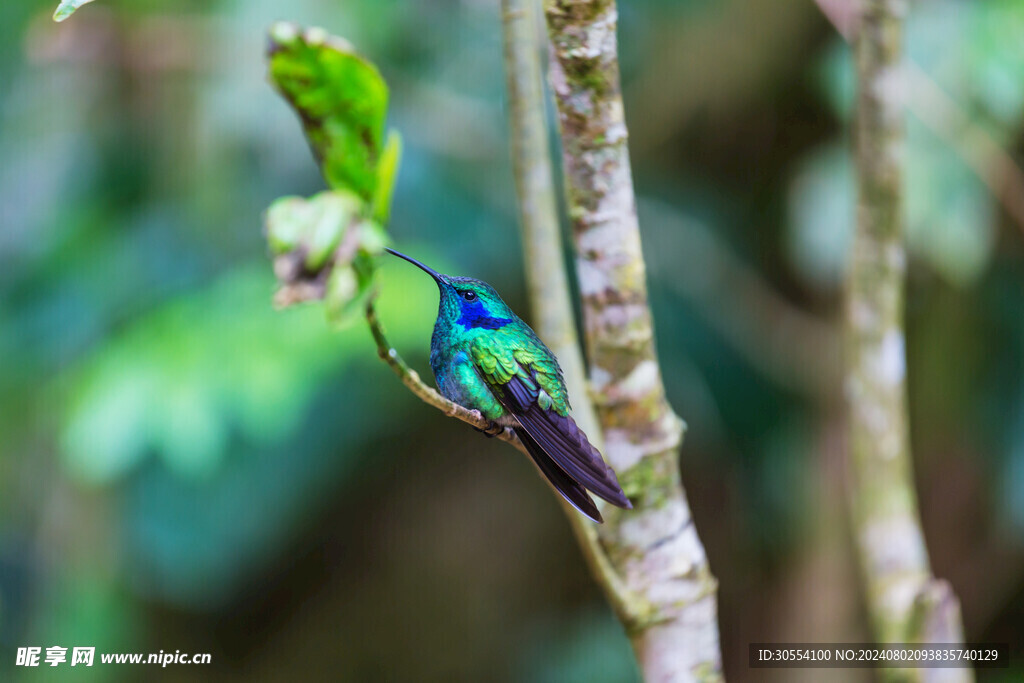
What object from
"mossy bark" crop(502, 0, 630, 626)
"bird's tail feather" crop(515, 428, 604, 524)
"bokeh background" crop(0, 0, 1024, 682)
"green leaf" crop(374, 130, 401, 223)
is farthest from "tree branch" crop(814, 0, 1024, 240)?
"green leaf" crop(374, 130, 401, 223)

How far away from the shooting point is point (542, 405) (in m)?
0.83

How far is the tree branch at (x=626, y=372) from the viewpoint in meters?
0.90

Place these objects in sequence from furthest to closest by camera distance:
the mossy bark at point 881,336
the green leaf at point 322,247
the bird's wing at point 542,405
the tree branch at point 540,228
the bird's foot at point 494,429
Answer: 1. the mossy bark at point 881,336
2. the tree branch at point 540,228
3. the bird's foot at point 494,429
4. the bird's wing at point 542,405
5. the green leaf at point 322,247

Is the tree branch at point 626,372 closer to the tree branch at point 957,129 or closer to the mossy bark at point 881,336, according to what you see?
the mossy bark at point 881,336

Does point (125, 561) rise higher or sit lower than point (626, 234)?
lower

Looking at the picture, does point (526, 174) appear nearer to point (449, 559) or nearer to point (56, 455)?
point (56, 455)

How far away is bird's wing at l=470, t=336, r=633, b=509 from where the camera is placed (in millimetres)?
735

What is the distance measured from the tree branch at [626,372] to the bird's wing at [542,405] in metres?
0.11

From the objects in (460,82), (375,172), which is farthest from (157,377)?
(375,172)

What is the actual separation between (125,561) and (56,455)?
18.1 inches

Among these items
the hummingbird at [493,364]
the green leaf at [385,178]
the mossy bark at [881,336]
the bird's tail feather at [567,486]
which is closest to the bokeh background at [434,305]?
the mossy bark at [881,336]

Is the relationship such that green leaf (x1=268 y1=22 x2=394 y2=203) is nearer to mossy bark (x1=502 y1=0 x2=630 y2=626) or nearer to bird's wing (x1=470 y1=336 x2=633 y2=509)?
bird's wing (x1=470 y1=336 x2=633 y2=509)

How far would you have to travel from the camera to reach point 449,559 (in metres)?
3.97

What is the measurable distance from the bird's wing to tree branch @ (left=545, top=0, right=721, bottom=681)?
0.38 ft
